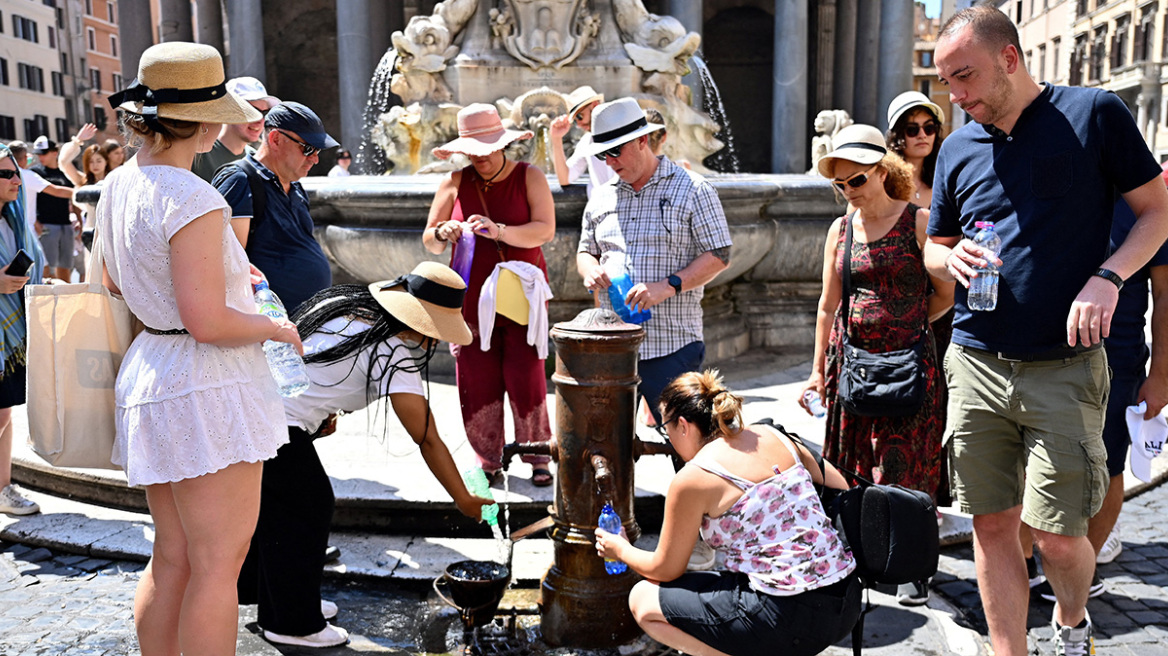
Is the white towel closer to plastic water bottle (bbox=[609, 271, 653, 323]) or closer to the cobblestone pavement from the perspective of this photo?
plastic water bottle (bbox=[609, 271, 653, 323])

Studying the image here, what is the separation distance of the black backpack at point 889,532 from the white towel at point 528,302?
1952mm

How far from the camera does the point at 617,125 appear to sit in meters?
3.93

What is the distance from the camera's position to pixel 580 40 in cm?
848

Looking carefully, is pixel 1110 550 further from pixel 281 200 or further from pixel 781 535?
pixel 281 200

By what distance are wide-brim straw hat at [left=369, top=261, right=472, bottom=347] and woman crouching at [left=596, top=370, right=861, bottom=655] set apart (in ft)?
2.41

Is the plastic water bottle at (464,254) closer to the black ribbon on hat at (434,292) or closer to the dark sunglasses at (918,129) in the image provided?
the black ribbon on hat at (434,292)

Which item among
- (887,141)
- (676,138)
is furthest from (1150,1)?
(887,141)

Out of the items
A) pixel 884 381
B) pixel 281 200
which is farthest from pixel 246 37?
pixel 884 381

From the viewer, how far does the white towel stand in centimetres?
439

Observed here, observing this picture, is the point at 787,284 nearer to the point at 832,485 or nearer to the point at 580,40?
the point at 580,40

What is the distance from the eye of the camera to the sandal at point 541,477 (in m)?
4.40

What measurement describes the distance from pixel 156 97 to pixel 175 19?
19145 mm

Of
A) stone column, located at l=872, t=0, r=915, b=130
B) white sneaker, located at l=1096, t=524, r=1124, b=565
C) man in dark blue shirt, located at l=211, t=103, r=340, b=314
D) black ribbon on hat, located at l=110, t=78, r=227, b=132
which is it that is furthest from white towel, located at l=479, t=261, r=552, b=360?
stone column, located at l=872, t=0, r=915, b=130

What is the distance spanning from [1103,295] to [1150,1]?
5021 centimetres
